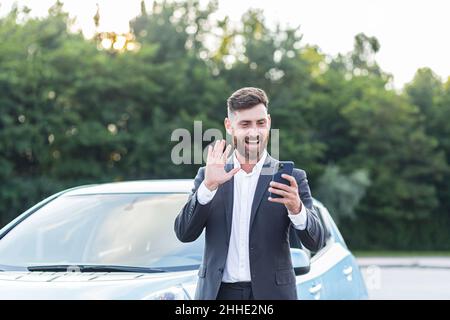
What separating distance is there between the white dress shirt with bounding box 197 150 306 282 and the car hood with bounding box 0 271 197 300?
54 cm

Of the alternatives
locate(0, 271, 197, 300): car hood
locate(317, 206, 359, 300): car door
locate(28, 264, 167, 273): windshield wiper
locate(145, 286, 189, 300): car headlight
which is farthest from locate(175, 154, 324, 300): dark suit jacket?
locate(317, 206, 359, 300): car door

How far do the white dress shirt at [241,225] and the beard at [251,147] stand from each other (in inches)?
2.1

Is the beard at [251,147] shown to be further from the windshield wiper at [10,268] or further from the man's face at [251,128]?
the windshield wiper at [10,268]

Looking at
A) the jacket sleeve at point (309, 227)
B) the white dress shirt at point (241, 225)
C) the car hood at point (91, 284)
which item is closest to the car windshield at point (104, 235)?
the car hood at point (91, 284)

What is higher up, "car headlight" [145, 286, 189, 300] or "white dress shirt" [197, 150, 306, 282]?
"white dress shirt" [197, 150, 306, 282]

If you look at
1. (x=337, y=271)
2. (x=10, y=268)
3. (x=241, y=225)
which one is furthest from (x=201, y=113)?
(x=241, y=225)

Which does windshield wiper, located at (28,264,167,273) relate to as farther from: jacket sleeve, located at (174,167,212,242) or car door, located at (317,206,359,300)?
car door, located at (317,206,359,300)

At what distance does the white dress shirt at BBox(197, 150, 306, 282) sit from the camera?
2.95m

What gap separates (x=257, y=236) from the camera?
115 inches

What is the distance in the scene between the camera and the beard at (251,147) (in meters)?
2.92

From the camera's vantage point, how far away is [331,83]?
4475 centimetres

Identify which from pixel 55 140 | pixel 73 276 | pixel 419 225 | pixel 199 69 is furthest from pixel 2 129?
pixel 73 276

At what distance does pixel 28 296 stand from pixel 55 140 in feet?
104
